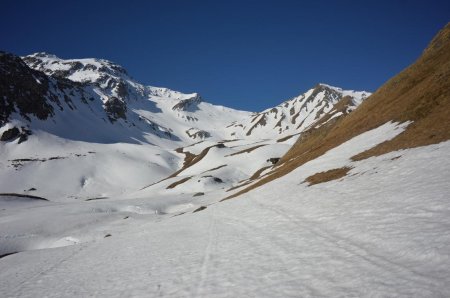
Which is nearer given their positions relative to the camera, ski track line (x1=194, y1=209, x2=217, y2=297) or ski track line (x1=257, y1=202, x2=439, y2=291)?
ski track line (x1=257, y1=202, x2=439, y2=291)

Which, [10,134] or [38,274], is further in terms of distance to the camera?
[10,134]

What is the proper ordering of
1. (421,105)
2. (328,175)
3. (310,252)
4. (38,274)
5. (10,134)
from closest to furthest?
(310,252) < (38,274) < (328,175) < (421,105) < (10,134)

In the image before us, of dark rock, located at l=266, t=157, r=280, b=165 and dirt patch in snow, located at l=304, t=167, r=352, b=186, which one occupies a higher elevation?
dark rock, located at l=266, t=157, r=280, b=165

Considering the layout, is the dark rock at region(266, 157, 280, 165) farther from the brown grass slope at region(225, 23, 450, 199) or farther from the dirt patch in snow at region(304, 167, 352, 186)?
the dirt patch in snow at region(304, 167, 352, 186)

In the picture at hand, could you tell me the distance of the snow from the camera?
941 centimetres

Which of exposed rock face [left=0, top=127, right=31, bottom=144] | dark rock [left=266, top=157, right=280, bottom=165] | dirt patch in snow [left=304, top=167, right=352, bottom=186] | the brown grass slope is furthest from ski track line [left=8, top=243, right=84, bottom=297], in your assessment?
exposed rock face [left=0, top=127, right=31, bottom=144]

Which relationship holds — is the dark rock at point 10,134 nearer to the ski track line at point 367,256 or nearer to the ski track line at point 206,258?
the ski track line at point 206,258

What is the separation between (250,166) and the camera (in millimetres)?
102812

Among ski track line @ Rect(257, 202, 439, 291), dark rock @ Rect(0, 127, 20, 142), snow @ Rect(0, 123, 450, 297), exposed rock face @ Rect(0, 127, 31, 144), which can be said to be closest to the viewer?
ski track line @ Rect(257, 202, 439, 291)

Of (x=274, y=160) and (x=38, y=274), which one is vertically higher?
(x=274, y=160)

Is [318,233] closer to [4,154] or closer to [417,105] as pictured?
[417,105]

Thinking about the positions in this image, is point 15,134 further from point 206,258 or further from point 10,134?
point 206,258

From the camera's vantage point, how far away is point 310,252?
12656mm

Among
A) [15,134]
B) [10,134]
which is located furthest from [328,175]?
[15,134]
